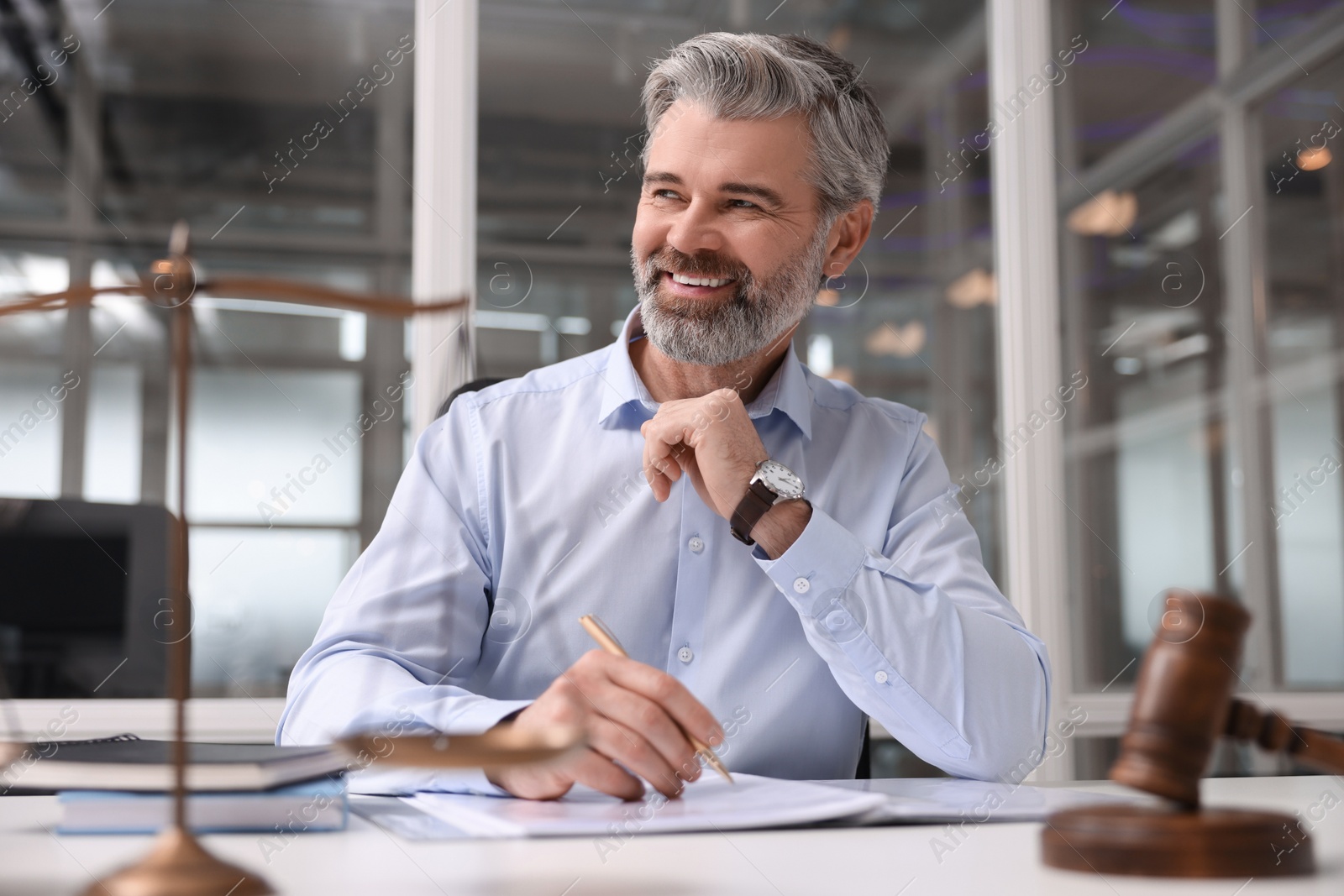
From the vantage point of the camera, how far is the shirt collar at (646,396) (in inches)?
61.4

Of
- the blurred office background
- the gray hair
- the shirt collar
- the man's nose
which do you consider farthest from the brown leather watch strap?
the blurred office background

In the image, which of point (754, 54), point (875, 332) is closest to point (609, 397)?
point (754, 54)

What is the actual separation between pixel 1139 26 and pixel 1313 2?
0.78 metres

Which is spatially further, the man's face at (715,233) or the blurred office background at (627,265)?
the blurred office background at (627,265)

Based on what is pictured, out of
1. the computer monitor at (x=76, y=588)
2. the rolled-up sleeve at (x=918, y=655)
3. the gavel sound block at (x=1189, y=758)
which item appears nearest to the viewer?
the gavel sound block at (x=1189, y=758)

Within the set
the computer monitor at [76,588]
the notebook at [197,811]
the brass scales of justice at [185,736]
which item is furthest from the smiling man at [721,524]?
the computer monitor at [76,588]

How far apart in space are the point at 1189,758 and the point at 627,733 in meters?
Result: 0.43

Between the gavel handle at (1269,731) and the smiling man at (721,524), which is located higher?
the smiling man at (721,524)

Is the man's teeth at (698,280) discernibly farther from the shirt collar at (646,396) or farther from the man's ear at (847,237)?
the man's ear at (847,237)

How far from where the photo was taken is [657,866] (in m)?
0.66

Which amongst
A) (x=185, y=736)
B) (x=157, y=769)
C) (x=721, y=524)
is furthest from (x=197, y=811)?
(x=721, y=524)

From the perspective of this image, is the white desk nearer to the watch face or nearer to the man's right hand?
the man's right hand

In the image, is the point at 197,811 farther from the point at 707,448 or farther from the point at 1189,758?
the point at 707,448

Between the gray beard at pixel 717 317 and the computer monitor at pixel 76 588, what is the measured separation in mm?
971
